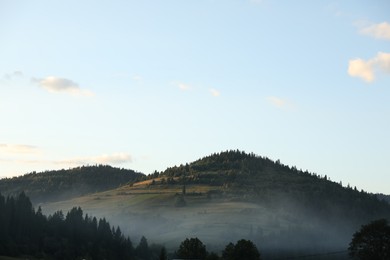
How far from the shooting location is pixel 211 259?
200 meters

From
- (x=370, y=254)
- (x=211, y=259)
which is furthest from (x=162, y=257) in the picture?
(x=370, y=254)

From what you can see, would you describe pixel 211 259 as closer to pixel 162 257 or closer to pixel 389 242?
pixel 162 257

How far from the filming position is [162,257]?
7613 inches

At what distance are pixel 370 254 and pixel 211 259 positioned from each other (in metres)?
48.3

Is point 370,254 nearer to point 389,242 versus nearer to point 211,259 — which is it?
point 389,242

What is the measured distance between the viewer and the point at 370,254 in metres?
198

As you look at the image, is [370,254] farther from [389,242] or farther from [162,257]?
[162,257]

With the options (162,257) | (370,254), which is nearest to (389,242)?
(370,254)

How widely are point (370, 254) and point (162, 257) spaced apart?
63162 mm

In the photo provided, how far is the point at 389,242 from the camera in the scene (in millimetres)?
199750

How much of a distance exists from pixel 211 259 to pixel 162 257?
16109mm

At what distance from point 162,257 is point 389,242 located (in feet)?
228
